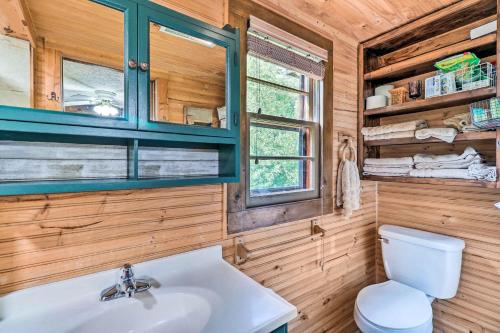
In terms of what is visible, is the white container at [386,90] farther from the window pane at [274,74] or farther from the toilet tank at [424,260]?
the toilet tank at [424,260]

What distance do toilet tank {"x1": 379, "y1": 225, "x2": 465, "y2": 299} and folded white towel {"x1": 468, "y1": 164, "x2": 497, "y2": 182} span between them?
1.52 ft

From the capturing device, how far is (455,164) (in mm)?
1514

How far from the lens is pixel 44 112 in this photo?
68 centimetres

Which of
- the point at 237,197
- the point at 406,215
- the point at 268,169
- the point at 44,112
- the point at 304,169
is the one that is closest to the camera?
the point at 44,112

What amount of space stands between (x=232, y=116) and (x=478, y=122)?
1.41 metres

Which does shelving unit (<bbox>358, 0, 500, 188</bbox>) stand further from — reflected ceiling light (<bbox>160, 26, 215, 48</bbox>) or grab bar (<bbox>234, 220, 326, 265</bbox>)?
reflected ceiling light (<bbox>160, 26, 215, 48</bbox>)

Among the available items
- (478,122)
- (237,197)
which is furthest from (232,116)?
(478,122)

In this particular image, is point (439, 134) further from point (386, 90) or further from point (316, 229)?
point (316, 229)

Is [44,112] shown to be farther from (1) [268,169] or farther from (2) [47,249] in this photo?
(1) [268,169]

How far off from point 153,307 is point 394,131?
1.83 m

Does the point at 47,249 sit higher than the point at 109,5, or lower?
lower

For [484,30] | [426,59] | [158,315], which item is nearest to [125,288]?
[158,315]

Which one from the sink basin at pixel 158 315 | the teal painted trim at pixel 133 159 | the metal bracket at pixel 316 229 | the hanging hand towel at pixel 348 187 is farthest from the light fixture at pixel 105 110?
the hanging hand towel at pixel 348 187

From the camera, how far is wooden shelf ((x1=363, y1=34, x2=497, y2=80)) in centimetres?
144
